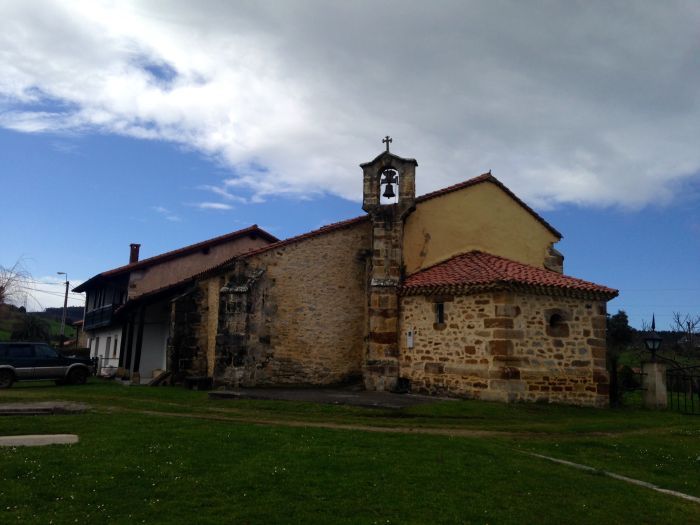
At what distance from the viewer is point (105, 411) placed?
12.8 meters

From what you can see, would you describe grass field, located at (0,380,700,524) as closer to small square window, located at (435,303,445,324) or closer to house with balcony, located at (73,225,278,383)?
small square window, located at (435,303,445,324)

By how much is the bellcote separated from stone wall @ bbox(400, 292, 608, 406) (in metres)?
4.30

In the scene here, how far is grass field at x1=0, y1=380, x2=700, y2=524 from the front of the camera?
600cm

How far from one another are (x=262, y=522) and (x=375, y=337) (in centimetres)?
1293

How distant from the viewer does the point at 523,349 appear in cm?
1548

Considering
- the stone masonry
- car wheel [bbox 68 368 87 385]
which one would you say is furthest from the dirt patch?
car wheel [bbox 68 368 87 385]

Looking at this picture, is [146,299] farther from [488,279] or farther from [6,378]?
[488,279]

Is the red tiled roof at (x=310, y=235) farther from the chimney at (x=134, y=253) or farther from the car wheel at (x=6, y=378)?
the chimney at (x=134, y=253)

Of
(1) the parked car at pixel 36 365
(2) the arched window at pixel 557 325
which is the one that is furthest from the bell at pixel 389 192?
(1) the parked car at pixel 36 365

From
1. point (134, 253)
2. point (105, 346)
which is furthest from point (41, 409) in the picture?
point (134, 253)

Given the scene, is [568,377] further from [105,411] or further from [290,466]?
[105,411]

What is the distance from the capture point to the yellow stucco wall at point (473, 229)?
778 inches

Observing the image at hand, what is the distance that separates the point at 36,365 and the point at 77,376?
62.1 inches

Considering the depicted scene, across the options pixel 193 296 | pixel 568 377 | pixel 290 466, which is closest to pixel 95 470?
pixel 290 466
